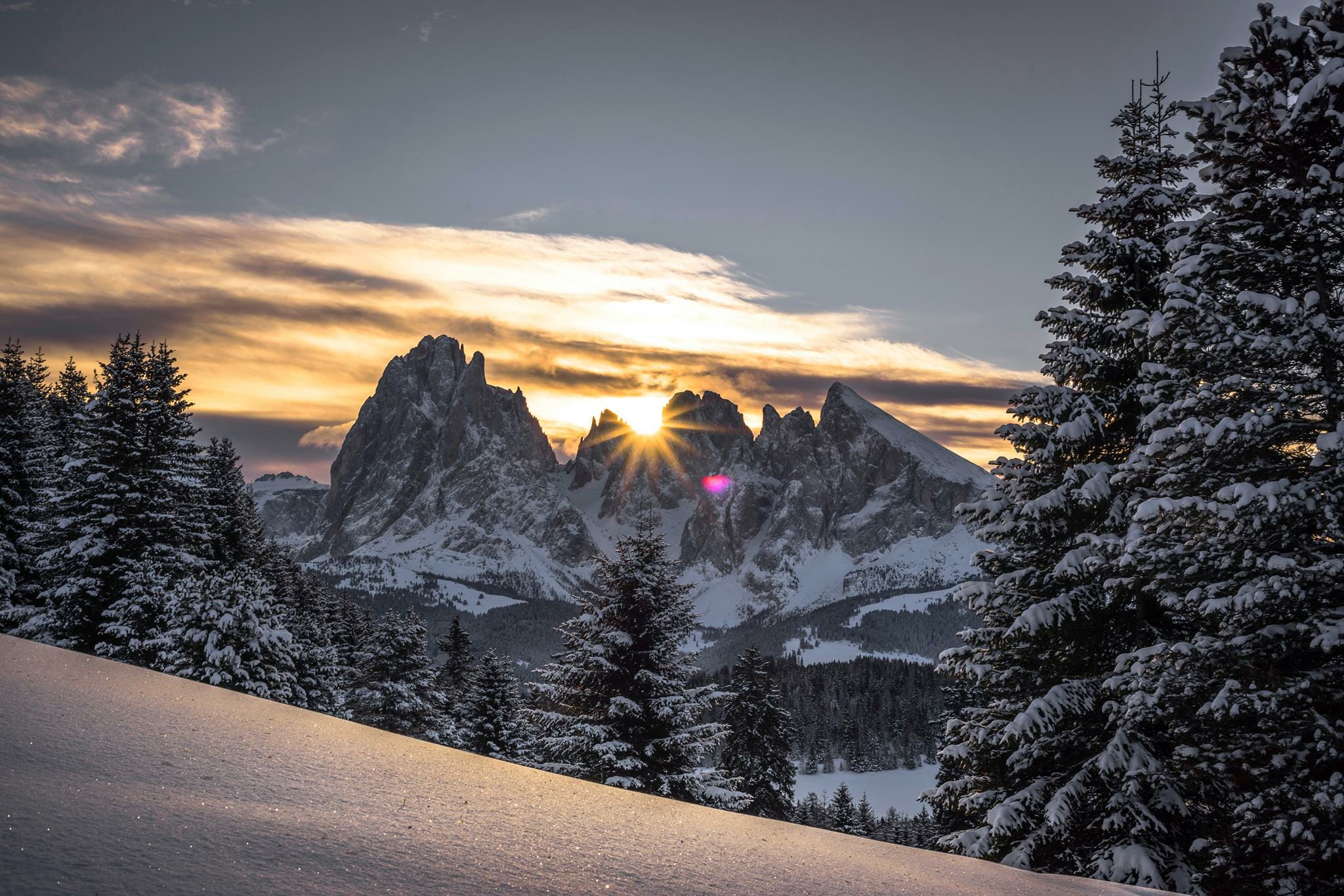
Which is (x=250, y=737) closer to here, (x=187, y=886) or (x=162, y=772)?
(x=162, y=772)

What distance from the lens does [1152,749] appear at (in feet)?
36.2

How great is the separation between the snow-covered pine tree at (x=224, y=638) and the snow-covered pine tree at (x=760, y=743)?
1683cm

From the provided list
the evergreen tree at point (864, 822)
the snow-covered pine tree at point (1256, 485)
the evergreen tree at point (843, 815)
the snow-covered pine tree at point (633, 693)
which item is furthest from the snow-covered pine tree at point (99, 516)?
the evergreen tree at point (864, 822)

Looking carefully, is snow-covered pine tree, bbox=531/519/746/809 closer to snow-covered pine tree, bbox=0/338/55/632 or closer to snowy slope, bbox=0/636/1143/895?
snowy slope, bbox=0/636/1143/895

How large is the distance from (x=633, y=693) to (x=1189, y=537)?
14085 millimetres

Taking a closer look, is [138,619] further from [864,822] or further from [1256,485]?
[864,822]

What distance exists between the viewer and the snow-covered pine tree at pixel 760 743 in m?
33.9

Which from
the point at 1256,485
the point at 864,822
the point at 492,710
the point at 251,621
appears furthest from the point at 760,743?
the point at 864,822

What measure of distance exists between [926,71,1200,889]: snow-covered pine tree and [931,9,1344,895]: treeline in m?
0.04

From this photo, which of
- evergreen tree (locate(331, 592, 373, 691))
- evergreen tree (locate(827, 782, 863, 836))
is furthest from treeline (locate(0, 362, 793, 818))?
evergreen tree (locate(827, 782, 863, 836))

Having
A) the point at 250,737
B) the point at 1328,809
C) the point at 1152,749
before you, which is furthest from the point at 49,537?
the point at 1328,809

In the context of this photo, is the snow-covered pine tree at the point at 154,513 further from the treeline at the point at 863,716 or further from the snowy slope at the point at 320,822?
the treeline at the point at 863,716

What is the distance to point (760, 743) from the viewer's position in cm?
3506

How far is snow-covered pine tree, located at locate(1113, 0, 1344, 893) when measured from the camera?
8.68 meters
